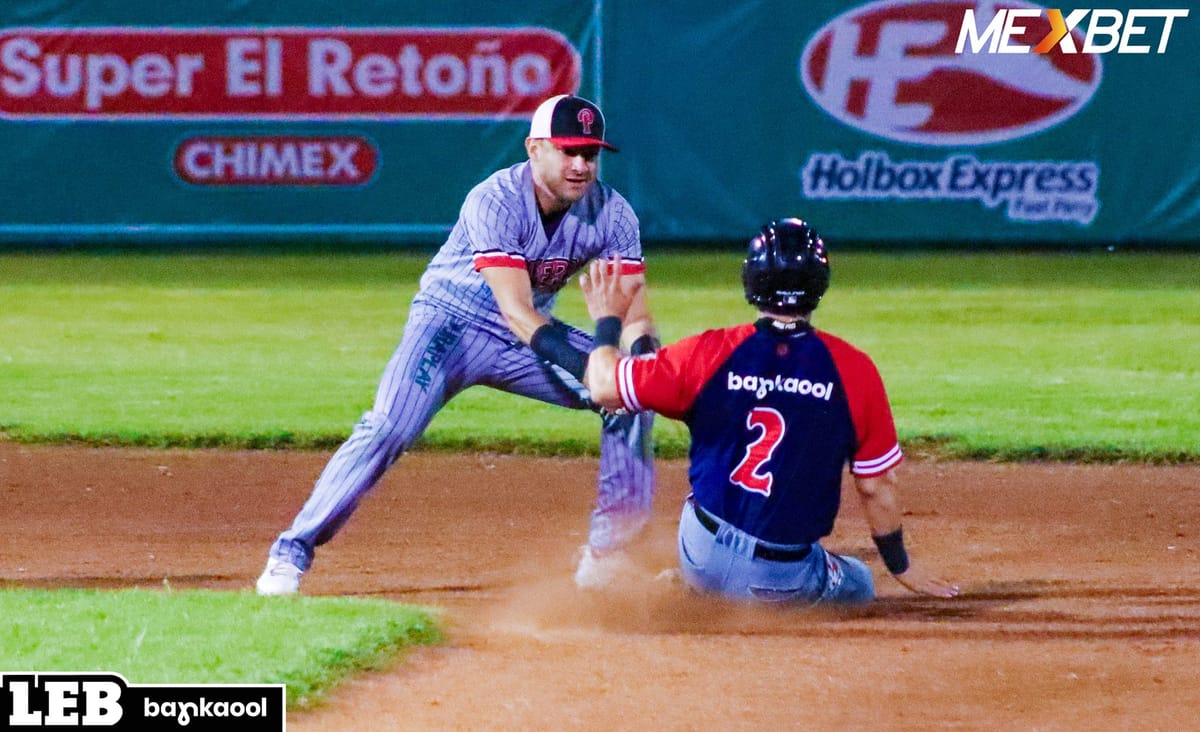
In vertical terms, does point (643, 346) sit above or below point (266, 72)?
above

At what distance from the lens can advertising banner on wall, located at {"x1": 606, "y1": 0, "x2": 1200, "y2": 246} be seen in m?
16.3

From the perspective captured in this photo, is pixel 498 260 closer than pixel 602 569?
Yes

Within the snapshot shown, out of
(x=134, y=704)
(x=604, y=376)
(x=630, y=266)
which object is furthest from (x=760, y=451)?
(x=134, y=704)

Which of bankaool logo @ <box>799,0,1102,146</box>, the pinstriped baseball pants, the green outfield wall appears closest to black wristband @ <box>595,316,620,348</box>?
the pinstriped baseball pants

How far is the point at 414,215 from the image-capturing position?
1684cm

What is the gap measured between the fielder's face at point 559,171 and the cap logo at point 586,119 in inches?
2.1

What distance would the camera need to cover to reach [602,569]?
229 inches

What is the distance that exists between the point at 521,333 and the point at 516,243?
331mm

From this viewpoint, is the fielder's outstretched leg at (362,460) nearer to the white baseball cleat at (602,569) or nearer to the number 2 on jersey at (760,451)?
the white baseball cleat at (602,569)

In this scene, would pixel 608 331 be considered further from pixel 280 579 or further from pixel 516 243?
pixel 280 579

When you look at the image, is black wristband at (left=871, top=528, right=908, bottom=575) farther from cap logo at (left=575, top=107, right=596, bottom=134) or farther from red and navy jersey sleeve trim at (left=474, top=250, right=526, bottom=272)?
cap logo at (left=575, top=107, right=596, bottom=134)

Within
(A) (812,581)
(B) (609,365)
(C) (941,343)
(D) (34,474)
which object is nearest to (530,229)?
(B) (609,365)

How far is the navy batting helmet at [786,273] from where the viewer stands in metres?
4.86

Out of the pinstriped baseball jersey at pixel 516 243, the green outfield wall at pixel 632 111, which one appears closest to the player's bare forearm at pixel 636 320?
the pinstriped baseball jersey at pixel 516 243
